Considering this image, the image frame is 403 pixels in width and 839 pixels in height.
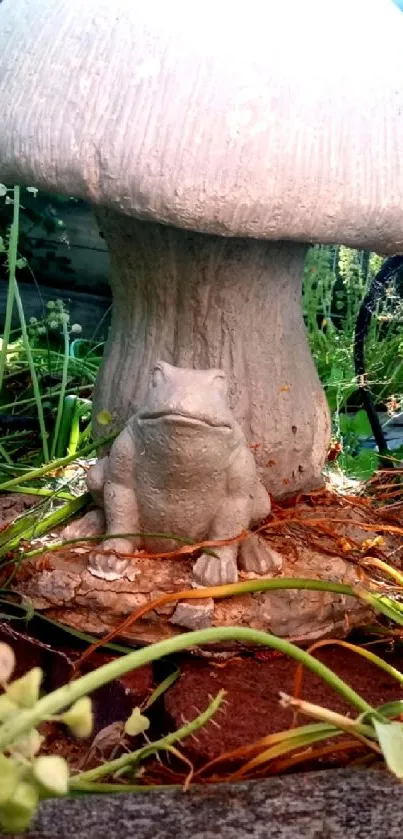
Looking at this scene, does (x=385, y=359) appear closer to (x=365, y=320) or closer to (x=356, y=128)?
(x=365, y=320)

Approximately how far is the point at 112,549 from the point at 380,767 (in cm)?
46

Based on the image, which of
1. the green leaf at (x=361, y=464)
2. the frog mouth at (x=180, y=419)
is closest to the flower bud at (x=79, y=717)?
the frog mouth at (x=180, y=419)

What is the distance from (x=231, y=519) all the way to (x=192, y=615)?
0.13m

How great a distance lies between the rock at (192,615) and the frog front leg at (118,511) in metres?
0.09

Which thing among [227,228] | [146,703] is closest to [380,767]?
[146,703]

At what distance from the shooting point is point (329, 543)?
131 cm

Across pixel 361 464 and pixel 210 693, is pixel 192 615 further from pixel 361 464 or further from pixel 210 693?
pixel 361 464

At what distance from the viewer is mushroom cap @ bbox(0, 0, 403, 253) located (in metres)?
0.98

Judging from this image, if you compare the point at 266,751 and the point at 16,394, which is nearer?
the point at 266,751

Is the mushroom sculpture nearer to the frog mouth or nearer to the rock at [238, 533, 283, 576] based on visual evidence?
the frog mouth

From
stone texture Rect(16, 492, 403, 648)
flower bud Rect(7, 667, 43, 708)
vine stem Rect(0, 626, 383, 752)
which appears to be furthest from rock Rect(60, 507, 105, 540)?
flower bud Rect(7, 667, 43, 708)

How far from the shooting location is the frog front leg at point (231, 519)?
1.17 m

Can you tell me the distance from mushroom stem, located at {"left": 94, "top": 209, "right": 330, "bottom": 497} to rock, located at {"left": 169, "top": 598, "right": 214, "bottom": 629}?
272 millimetres

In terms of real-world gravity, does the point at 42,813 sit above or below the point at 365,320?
below
